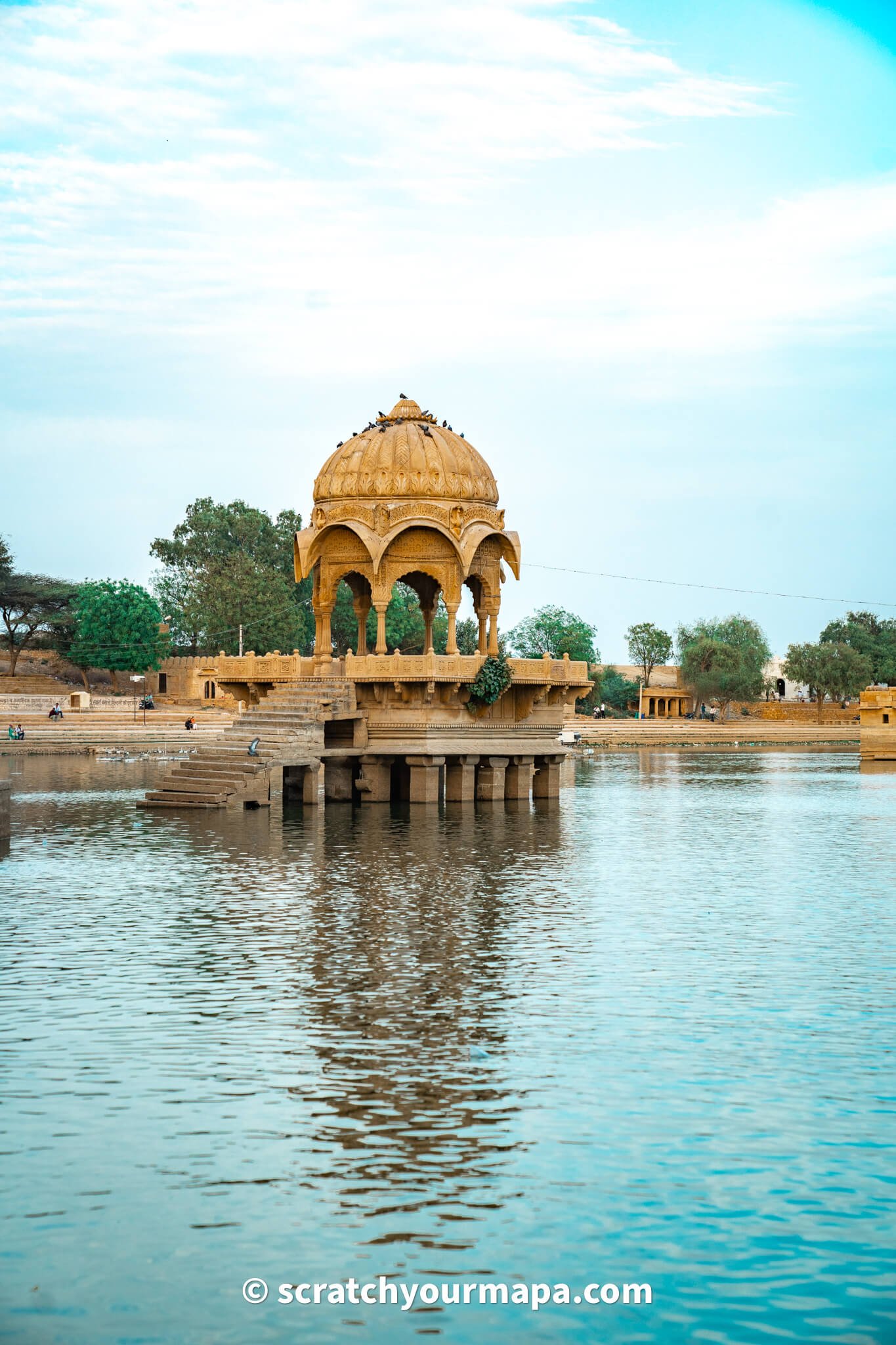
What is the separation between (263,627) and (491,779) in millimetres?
57656

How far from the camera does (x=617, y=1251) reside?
826 centimetres

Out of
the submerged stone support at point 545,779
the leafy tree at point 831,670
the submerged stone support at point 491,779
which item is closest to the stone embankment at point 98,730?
the submerged stone support at point 545,779

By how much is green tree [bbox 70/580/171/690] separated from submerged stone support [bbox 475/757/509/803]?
57407 mm

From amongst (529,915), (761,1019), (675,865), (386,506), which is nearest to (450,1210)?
(761,1019)

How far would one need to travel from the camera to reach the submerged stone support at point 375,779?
114 feet

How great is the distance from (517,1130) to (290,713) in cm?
2303

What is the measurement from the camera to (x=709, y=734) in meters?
89.9

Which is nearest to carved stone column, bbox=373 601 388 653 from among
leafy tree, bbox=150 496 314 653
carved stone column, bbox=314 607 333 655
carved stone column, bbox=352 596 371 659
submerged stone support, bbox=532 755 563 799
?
carved stone column, bbox=314 607 333 655

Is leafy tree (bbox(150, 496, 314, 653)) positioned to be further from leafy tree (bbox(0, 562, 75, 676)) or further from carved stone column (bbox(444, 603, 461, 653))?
carved stone column (bbox(444, 603, 461, 653))

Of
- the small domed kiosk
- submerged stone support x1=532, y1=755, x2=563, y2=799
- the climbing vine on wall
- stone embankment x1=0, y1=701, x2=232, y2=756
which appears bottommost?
submerged stone support x1=532, y1=755, x2=563, y2=799

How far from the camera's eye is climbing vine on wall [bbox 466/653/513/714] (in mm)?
32781

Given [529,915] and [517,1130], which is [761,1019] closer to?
[517,1130]

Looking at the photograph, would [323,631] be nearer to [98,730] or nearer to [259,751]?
[259,751]

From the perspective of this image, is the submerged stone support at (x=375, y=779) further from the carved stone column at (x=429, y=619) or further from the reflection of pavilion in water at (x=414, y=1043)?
the reflection of pavilion in water at (x=414, y=1043)
